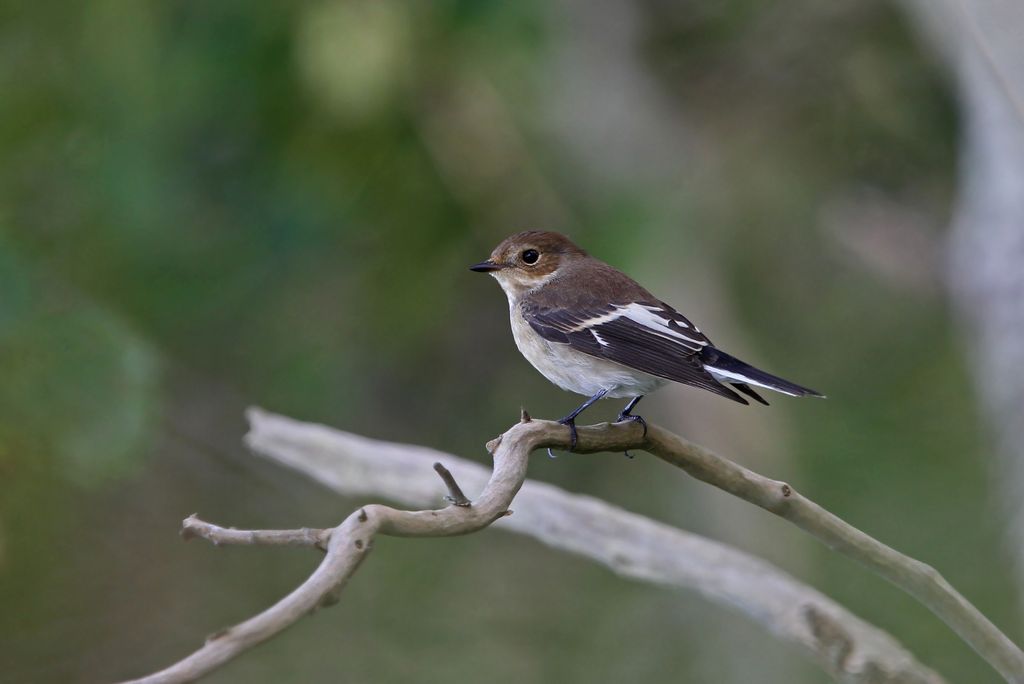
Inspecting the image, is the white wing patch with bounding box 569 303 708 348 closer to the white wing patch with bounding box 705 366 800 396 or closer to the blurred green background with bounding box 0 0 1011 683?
the white wing patch with bounding box 705 366 800 396

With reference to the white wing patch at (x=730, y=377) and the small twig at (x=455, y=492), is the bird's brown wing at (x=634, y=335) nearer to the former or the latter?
the white wing patch at (x=730, y=377)

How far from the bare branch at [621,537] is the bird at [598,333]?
29 cm

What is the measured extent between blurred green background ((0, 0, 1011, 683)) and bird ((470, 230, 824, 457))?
1.19m

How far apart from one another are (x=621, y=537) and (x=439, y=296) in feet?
9.69

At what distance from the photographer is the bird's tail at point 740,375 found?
2344 millimetres

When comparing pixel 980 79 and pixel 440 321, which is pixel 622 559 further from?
pixel 440 321

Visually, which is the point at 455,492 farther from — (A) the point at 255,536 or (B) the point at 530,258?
(B) the point at 530,258

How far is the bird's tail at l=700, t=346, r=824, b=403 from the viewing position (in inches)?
92.3

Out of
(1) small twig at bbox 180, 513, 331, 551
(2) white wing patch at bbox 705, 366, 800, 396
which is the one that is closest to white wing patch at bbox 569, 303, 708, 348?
(2) white wing patch at bbox 705, 366, 800, 396

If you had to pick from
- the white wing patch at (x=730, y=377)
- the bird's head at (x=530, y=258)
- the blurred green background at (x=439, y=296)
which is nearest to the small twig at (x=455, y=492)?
the white wing patch at (x=730, y=377)

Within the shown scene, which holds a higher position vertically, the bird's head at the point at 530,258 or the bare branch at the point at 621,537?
the bird's head at the point at 530,258

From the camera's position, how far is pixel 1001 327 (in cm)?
347

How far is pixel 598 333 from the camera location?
2.82 metres

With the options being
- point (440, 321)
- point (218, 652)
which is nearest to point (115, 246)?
point (440, 321)
